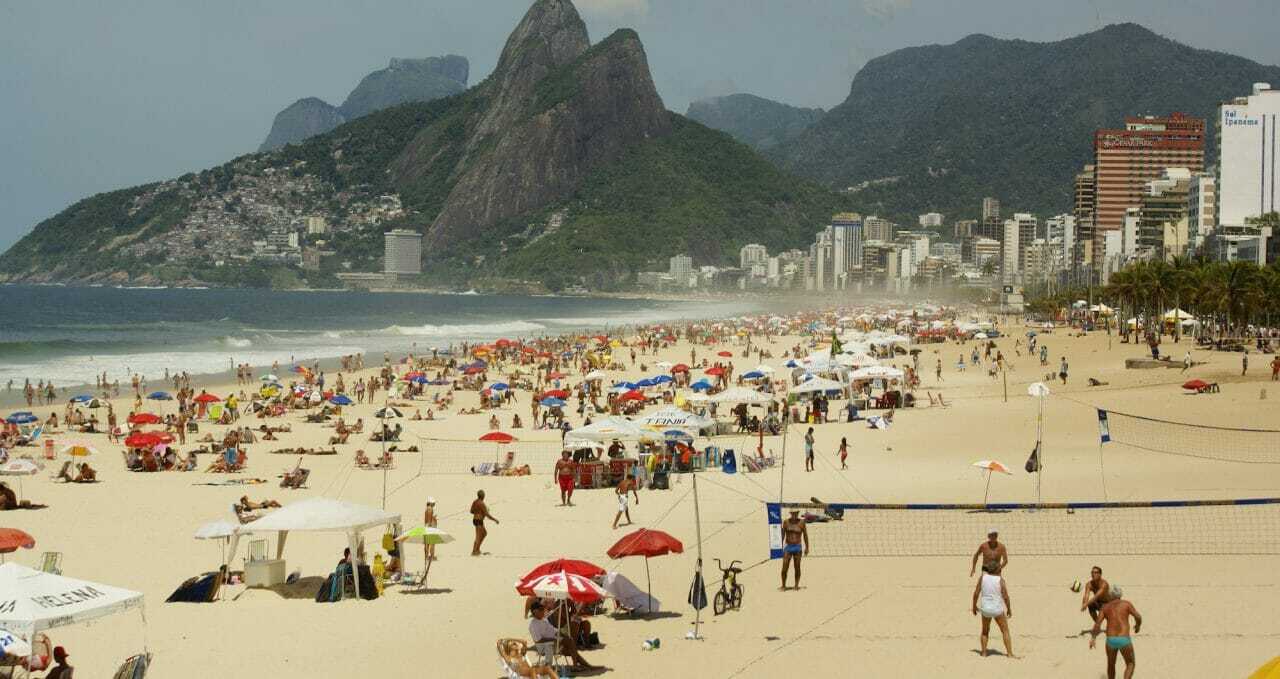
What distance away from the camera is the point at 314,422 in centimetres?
3164

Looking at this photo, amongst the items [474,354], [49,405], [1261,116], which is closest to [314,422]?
[49,405]

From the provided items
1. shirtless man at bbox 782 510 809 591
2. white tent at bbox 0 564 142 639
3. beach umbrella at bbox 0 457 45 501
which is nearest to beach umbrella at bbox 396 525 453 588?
shirtless man at bbox 782 510 809 591

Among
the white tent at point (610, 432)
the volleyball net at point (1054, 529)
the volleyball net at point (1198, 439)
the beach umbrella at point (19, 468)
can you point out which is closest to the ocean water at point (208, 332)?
the beach umbrella at point (19, 468)

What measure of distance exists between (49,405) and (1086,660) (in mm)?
33337

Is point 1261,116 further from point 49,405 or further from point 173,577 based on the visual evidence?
point 173,577

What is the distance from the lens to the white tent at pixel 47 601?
9008 mm

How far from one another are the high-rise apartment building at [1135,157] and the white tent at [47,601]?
18679cm

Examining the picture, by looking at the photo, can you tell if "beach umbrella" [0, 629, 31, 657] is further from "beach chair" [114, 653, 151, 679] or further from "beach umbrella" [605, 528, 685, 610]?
"beach umbrella" [605, 528, 685, 610]

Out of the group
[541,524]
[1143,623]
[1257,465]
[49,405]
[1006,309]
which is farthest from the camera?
[1006,309]

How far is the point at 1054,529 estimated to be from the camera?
15312 mm

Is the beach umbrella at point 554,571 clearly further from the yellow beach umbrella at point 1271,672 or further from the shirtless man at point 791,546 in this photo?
the yellow beach umbrella at point 1271,672

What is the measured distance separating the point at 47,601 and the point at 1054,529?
11.3 m

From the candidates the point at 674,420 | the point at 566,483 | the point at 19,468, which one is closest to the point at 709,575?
the point at 566,483

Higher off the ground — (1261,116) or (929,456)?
(1261,116)
